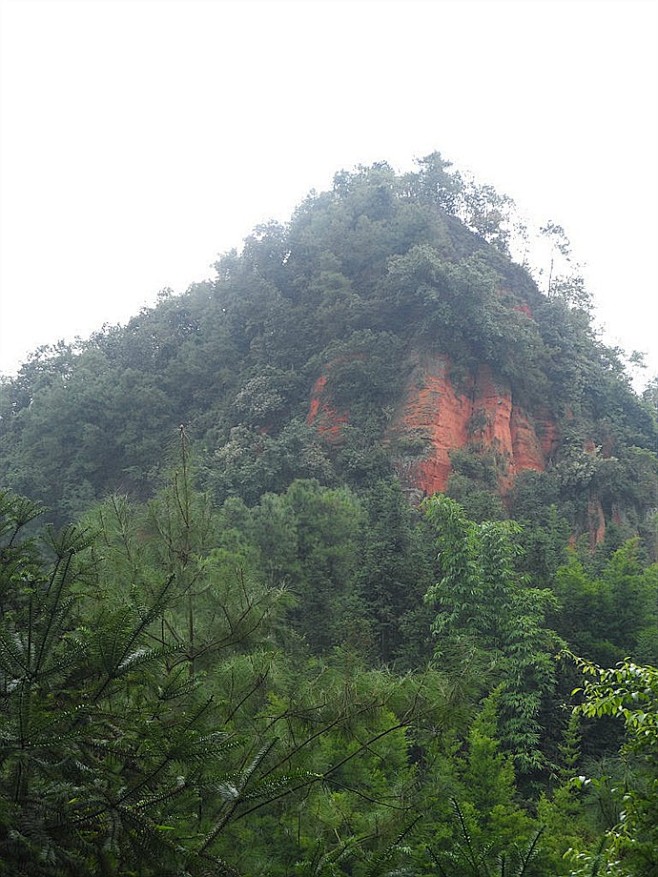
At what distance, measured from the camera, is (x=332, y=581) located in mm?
14977

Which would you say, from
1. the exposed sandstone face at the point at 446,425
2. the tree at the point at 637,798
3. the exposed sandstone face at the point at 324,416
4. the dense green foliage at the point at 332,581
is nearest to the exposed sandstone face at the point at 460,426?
the exposed sandstone face at the point at 446,425

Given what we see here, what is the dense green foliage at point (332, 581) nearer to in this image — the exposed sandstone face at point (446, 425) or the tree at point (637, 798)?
the tree at point (637, 798)

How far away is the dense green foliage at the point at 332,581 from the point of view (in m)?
2.41

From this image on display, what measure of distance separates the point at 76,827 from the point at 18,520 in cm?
171

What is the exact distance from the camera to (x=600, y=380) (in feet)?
87.4

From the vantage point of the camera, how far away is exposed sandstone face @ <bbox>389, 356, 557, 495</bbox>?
73.8ft

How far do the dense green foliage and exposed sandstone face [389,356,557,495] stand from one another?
1.28 ft

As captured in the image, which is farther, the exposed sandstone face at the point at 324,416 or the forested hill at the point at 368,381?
the exposed sandstone face at the point at 324,416

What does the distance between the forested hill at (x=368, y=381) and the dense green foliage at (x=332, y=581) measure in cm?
13

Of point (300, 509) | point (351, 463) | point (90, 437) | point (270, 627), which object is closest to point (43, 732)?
point (270, 627)

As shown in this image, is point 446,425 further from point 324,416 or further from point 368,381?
point 324,416

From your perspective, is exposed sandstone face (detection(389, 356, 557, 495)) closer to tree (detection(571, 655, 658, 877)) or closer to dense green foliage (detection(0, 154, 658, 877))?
dense green foliage (detection(0, 154, 658, 877))

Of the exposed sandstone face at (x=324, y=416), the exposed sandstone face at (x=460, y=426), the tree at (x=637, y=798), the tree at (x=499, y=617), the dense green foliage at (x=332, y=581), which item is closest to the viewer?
the dense green foliage at (x=332, y=581)

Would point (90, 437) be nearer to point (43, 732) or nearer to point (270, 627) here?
point (270, 627)
